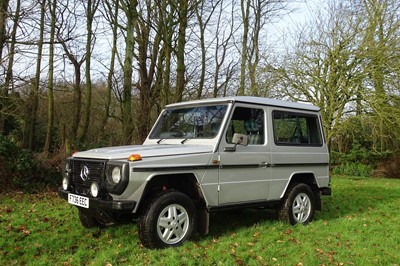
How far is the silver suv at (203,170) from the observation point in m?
4.73

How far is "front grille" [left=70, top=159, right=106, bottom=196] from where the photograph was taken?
479 centimetres

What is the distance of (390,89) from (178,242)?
521 inches

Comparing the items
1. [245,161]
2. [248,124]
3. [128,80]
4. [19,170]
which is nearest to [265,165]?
[245,161]

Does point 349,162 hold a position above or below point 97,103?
below

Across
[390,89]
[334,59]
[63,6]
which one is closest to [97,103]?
[63,6]

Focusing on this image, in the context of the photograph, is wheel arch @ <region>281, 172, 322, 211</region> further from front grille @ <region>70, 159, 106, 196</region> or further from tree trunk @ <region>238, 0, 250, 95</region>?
tree trunk @ <region>238, 0, 250, 95</region>

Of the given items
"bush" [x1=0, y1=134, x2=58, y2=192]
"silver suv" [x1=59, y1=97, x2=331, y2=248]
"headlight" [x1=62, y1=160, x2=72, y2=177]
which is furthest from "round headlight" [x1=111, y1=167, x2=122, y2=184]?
"bush" [x1=0, y1=134, x2=58, y2=192]

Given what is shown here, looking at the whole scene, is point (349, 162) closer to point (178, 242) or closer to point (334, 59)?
point (334, 59)

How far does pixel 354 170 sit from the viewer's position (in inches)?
794

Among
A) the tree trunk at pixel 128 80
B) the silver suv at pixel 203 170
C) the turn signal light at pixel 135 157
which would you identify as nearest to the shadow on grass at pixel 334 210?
the silver suv at pixel 203 170

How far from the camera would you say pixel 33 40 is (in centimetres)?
909

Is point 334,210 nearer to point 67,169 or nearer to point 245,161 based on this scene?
point 245,161

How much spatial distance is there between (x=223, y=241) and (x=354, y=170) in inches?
661

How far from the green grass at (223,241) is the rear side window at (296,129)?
4.74 feet
